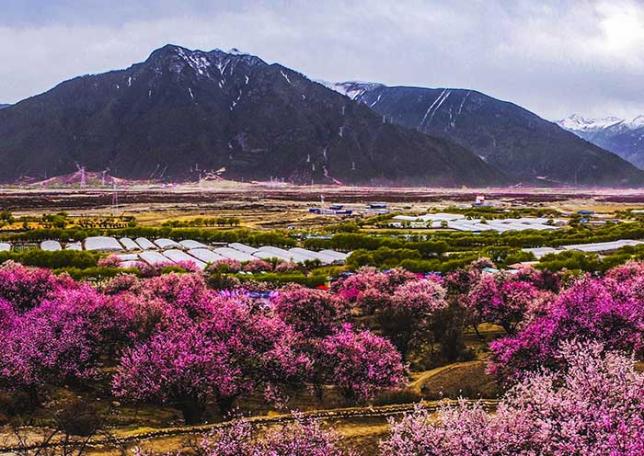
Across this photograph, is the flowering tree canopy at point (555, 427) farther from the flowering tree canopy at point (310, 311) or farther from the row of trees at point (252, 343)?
the flowering tree canopy at point (310, 311)

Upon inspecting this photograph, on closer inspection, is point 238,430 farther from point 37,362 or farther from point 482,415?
point 37,362

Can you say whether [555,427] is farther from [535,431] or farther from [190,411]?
[190,411]

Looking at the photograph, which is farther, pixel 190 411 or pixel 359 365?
pixel 359 365

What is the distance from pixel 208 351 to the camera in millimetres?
20500

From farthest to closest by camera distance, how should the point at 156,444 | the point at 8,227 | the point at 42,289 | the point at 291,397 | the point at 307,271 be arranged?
the point at 8,227
the point at 307,271
the point at 42,289
the point at 291,397
the point at 156,444

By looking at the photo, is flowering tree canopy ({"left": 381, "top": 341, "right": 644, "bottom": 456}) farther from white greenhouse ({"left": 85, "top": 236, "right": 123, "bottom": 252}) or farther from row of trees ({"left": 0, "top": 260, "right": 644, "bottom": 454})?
white greenhouse ({"left": 85, "top": 236, "right": 123, "bottom": 252})

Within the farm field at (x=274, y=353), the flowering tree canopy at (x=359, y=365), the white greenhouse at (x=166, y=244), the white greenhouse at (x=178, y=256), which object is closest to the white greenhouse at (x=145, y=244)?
the white greenhouse at (x=166, y=244)

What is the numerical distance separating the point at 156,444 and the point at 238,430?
11.9 ft

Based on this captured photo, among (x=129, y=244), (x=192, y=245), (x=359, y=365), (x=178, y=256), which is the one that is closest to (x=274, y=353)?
(x=359, y=365)

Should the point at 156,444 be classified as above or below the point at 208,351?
below

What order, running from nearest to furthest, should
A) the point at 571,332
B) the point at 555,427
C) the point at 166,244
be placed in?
the point at 555,427 < the point at 571,332 < the point at 166,244

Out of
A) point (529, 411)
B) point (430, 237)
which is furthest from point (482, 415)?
point (430, 237)

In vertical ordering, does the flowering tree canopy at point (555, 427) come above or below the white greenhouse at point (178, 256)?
above

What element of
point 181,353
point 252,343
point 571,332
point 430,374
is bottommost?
point 430,374
